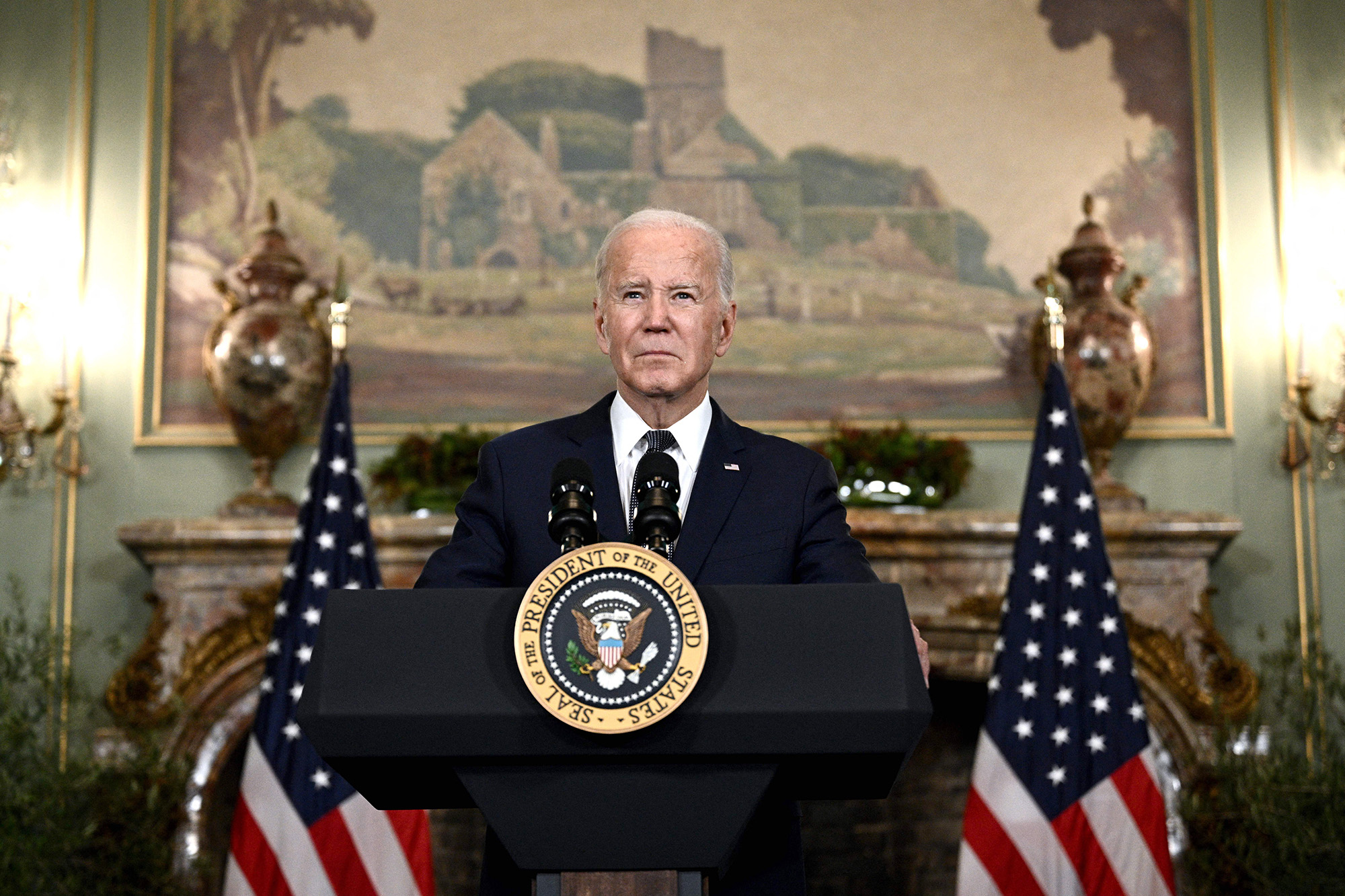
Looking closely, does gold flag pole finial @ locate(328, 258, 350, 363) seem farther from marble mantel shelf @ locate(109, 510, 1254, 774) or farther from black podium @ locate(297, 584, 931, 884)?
black podium @ locate(297, 584, 931, 884)

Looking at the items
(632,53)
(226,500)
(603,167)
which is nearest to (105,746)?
(226,500)

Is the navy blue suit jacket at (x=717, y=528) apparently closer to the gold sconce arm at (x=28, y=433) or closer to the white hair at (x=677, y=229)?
the white hair at (x=677, y=229)

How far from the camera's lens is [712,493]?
1.89m

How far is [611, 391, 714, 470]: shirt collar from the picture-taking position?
199 centimetres

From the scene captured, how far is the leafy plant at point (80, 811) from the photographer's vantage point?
447 centimetres

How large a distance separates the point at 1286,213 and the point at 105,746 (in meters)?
5.47

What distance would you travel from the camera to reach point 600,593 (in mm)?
1324

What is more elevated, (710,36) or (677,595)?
(710,36)

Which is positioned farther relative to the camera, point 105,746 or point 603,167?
point 603,167

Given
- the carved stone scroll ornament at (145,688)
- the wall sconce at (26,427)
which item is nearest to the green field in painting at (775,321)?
the wall sconce at (26,427)

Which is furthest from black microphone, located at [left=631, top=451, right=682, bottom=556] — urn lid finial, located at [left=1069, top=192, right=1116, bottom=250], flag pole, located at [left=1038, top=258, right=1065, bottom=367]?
urn lid finial, located at [left=1069, top=192, right=1116, bottom=250]

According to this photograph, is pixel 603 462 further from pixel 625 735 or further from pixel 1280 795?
pixel 1280 795

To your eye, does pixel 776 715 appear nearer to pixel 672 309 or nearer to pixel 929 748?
pixel 672 309

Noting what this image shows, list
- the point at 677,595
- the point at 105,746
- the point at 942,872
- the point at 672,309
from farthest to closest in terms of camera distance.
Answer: the point at 942,872, the point at 105,746, the point at 672,309, the point at 677,595
